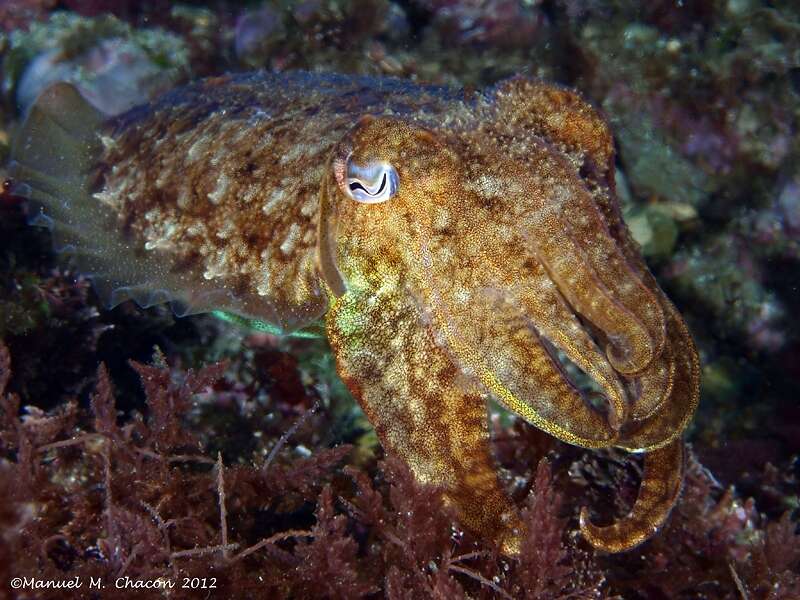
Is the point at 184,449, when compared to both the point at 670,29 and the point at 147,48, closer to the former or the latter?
the point at 147,48

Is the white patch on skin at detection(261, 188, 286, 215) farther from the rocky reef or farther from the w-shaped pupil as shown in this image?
the rocky reef

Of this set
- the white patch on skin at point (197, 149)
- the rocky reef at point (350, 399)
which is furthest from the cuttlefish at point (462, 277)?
the rocky reef at point (350, 399)

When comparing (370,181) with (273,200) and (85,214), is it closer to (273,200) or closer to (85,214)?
(273,200)

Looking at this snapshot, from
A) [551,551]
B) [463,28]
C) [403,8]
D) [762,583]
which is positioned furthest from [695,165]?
[551,551]

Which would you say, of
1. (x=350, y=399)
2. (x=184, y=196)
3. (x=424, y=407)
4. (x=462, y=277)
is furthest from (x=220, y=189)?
(x=350, y=399)

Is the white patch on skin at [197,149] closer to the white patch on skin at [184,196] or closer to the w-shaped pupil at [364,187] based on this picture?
the white patch on skin at [184,196]

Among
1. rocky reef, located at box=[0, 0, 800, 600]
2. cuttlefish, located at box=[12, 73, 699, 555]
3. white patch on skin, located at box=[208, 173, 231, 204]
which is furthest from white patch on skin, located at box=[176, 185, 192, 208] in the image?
rocky reef, located at box=[0, 0, 800, 600]
